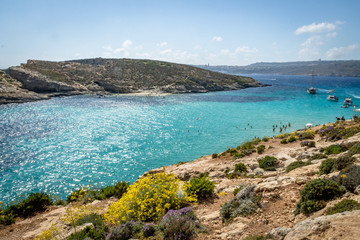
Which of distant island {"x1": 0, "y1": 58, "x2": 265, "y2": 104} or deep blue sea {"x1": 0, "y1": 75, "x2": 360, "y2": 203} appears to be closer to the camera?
deep blue sea {"x1": 0, "y1": 75, "x2": 360, "y2": 203}

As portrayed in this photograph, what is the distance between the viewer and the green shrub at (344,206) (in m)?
5.83

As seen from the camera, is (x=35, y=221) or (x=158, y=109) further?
(x=158, y=109)

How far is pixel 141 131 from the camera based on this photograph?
40.6m

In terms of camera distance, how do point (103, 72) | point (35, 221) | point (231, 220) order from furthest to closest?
point (103, 72) → point (35, 221) → point (231, 220)

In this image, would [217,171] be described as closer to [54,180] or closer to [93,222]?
[93,222]

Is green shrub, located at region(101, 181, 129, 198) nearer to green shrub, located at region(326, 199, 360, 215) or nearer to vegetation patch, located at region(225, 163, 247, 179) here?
vegetation patch, located at region(225, 163, 247, 179)

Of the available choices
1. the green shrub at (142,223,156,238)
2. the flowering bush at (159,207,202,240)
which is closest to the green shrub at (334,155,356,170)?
the flowering bush at (159,207,202,240)

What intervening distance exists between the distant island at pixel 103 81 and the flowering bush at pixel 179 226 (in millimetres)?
80934

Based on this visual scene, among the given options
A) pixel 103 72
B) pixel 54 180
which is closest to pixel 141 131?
pixel 54 180

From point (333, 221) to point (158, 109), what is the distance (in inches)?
2274

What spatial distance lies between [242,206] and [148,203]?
165 inches

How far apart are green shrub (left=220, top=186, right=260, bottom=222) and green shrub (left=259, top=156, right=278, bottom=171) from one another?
7831mm

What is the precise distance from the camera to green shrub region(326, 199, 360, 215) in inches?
230

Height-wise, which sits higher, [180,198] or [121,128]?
[180,198]
